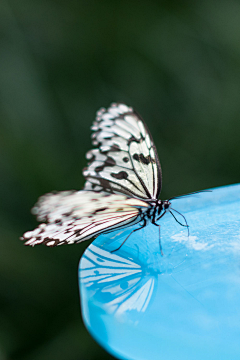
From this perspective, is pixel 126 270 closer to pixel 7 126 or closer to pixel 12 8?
pixel 7 126

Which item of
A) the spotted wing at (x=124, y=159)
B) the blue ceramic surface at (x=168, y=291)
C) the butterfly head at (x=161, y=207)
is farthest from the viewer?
the spotted wing at (x=124, y=159)

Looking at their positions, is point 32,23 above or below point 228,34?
above

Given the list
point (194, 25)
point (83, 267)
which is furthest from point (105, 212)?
point (194, 25)

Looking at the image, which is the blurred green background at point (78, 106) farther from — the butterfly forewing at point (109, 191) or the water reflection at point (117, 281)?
the water reflection at point (117, 281)

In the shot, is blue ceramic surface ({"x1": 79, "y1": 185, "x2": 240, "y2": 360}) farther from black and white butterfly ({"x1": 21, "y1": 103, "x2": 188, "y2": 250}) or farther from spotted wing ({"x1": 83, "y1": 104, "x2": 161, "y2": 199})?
spotted wing ({"x1": 83, "y1": 104, "x2": 161, "y2": 199})

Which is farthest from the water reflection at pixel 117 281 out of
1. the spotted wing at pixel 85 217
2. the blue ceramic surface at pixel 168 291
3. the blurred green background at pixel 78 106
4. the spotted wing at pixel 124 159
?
the blurred green background at pixel 78 106

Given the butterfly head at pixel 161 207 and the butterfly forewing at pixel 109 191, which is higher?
the butterfly forewing at pixel 109 191

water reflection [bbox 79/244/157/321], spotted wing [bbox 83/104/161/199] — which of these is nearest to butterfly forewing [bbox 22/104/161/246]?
spotted wing [bbox 83/104/161/199]
